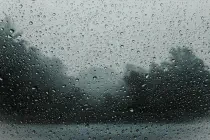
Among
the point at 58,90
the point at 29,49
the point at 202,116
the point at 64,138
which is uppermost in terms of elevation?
the point at 29,49

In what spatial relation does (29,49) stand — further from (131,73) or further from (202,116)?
(202,116)

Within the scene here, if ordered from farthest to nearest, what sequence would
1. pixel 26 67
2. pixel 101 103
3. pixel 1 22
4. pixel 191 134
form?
pixel 101 103 → pixel 26 67 → pixel 1 22 → pixel 191 134

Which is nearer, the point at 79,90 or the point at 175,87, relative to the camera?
the point at 79,90

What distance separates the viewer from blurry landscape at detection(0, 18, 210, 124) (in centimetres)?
561

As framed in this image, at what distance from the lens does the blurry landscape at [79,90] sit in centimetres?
561

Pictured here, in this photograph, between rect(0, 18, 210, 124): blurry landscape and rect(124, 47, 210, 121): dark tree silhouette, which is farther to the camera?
rect(124, 47, 210, 121): dark tree silhouette

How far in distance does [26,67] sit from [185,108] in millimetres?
2979

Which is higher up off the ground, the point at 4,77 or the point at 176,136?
the point at 4,77

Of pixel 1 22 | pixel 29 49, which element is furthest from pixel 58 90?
pixel 1 22

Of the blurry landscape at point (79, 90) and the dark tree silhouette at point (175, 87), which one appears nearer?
the blurry landscape at point (79, 90)

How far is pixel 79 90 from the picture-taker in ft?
19.4

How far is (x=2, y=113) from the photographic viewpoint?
17.5 feet

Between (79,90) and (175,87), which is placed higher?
(175,87)

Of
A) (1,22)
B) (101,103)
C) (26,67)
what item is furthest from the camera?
(101,103)
